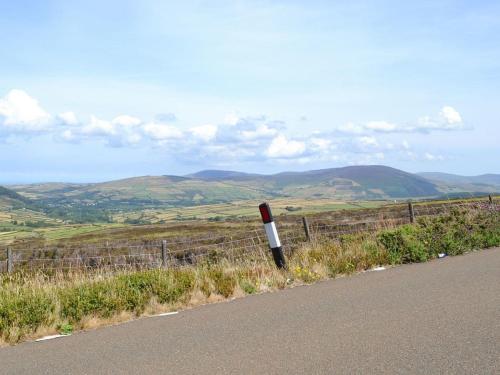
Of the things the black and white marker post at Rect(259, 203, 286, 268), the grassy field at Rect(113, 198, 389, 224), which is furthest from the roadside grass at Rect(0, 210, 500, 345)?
the grassy field at Rect(113, 198, 389, 224)

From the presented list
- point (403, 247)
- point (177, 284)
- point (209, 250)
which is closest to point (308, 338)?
point (177, 284)

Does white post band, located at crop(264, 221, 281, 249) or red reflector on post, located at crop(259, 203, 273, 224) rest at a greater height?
red reflector on post, located at crop(259, 203, 273, 224)

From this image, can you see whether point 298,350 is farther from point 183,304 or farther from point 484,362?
point 183,304

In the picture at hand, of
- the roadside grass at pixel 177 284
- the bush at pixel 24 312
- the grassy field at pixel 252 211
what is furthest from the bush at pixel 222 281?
the grassy field at pixel 252 211

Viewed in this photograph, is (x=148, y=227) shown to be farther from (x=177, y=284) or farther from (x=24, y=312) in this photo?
(x=24, y=312)

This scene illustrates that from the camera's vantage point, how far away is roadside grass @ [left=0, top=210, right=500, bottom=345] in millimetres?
6062

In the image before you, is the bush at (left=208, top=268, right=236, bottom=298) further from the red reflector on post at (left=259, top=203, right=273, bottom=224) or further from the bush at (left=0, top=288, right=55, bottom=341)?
the bush at (left=0, top=288, right=55, bottom=341)

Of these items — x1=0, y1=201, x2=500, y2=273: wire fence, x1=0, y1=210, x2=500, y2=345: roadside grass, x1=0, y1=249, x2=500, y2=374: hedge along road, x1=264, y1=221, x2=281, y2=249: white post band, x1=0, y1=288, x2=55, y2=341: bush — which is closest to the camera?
x1=0, y1=249, x2=500, y2=374: hedge along road

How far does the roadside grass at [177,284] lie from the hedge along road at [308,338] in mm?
452

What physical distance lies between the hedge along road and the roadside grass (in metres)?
0.45

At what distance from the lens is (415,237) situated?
10.1m

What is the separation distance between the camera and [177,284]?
23.6 feet

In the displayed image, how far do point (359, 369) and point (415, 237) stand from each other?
666cm

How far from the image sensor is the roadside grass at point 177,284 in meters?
6.06
